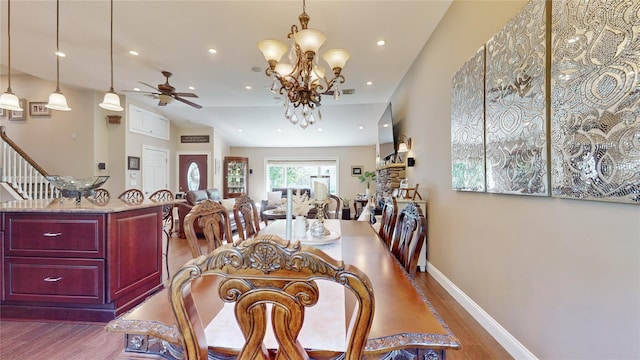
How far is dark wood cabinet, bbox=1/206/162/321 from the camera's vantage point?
215 centimetres

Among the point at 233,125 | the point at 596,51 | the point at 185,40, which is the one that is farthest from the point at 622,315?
the point at 233,125

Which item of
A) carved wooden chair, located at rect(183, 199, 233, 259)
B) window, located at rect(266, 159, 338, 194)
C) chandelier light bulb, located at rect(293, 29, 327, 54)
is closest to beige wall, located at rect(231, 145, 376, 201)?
window, located at rect(266, 159, 338, 194)

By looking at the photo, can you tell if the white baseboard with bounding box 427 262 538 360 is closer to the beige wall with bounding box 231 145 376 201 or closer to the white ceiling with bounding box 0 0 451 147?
the white ceiling with bounding box 0 0 451 147

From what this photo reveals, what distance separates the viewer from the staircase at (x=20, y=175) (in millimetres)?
4375

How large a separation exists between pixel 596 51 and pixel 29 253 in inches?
157

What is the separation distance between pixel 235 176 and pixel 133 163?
3559 millimetres

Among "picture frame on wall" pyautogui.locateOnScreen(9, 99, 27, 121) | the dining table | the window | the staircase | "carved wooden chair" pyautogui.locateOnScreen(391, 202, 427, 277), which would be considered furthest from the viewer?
the window

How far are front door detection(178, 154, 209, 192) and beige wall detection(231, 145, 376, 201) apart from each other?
1981 millimetres

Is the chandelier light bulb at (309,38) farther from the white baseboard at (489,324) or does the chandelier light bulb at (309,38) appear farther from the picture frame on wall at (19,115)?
the picture frame on wall at (19,115)

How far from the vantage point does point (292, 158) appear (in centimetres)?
978

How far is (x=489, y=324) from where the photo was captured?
6.56 ft

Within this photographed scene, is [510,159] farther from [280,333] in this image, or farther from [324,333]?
[280,333]

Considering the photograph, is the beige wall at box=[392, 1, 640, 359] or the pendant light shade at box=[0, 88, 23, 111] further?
the pendant light shade at box=[0, 88, 23, 111]

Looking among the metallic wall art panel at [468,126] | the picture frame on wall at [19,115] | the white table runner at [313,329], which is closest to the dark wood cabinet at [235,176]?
the picture frame on wall at [19,115]
